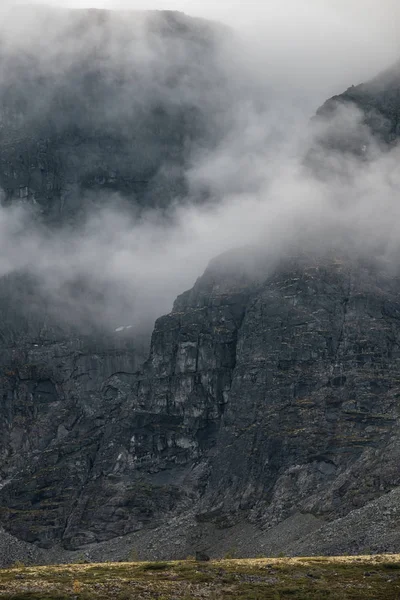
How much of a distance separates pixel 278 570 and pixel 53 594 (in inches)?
1652

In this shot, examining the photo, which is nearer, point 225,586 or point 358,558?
point 225,586

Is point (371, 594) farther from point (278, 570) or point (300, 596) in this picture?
point (278, 570)

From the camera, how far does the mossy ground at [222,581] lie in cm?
16191

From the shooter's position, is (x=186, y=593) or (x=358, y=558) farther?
(x=358, y=558)

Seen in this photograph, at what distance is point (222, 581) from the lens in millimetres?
174000

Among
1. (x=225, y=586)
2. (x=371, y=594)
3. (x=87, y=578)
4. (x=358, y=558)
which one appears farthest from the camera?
(x=358, y=558)

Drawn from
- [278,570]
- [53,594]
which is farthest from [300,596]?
→ [53,594]

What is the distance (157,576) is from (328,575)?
30.3 m

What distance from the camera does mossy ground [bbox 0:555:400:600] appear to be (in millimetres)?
161913

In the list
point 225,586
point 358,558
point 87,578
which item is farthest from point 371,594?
point 87,578

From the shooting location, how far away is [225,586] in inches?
6688

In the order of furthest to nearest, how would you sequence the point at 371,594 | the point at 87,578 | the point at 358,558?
the point at 358,558
the point at 87,578
the point at 371,594

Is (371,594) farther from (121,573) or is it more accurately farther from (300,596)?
(121,573)

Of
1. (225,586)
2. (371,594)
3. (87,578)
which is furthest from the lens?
(87,578)
